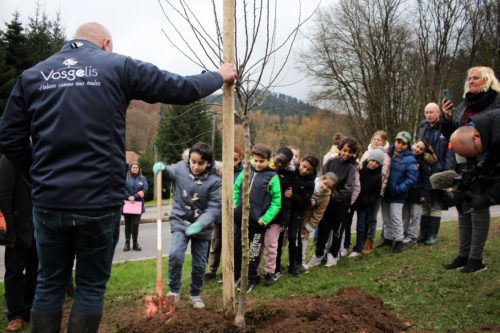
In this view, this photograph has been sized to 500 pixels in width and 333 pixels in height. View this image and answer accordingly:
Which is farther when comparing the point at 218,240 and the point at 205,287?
the point at 218,240

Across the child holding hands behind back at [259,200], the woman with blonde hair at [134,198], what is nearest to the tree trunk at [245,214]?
the child holding hands behind back at [259,200]

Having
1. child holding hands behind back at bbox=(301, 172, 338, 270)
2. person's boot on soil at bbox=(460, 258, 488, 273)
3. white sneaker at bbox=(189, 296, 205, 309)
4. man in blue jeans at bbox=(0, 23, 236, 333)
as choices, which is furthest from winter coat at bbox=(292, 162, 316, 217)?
man in blue jeans at bbox=(0, 23, 236, 333)

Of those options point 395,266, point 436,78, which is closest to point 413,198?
point 395,266

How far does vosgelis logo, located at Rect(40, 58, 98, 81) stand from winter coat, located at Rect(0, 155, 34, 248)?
1760mm

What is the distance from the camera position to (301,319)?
3.08 m

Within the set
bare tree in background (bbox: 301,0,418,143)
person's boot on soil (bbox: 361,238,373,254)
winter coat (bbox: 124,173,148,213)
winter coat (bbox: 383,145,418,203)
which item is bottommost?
person's boot on soil (bbox: 361,238,373,254)

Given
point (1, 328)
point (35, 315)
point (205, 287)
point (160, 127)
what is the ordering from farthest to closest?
point (160, 127)
point (205, 287)
point (1, 328)
point (35, 315)

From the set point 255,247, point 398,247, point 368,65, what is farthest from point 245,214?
point 368,65

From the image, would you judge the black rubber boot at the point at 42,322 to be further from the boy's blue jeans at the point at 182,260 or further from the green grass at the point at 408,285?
the green grass at the point at 408,285

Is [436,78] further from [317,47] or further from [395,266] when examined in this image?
[395,266]

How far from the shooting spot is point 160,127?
105 feet

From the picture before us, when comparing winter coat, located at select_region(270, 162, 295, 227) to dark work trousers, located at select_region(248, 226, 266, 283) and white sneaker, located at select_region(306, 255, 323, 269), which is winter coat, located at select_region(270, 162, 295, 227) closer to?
dark work trousers, located at select_region(248, 226, 266, 283)

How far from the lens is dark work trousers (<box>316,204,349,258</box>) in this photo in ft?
18.4

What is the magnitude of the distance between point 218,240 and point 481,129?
3750 mm
